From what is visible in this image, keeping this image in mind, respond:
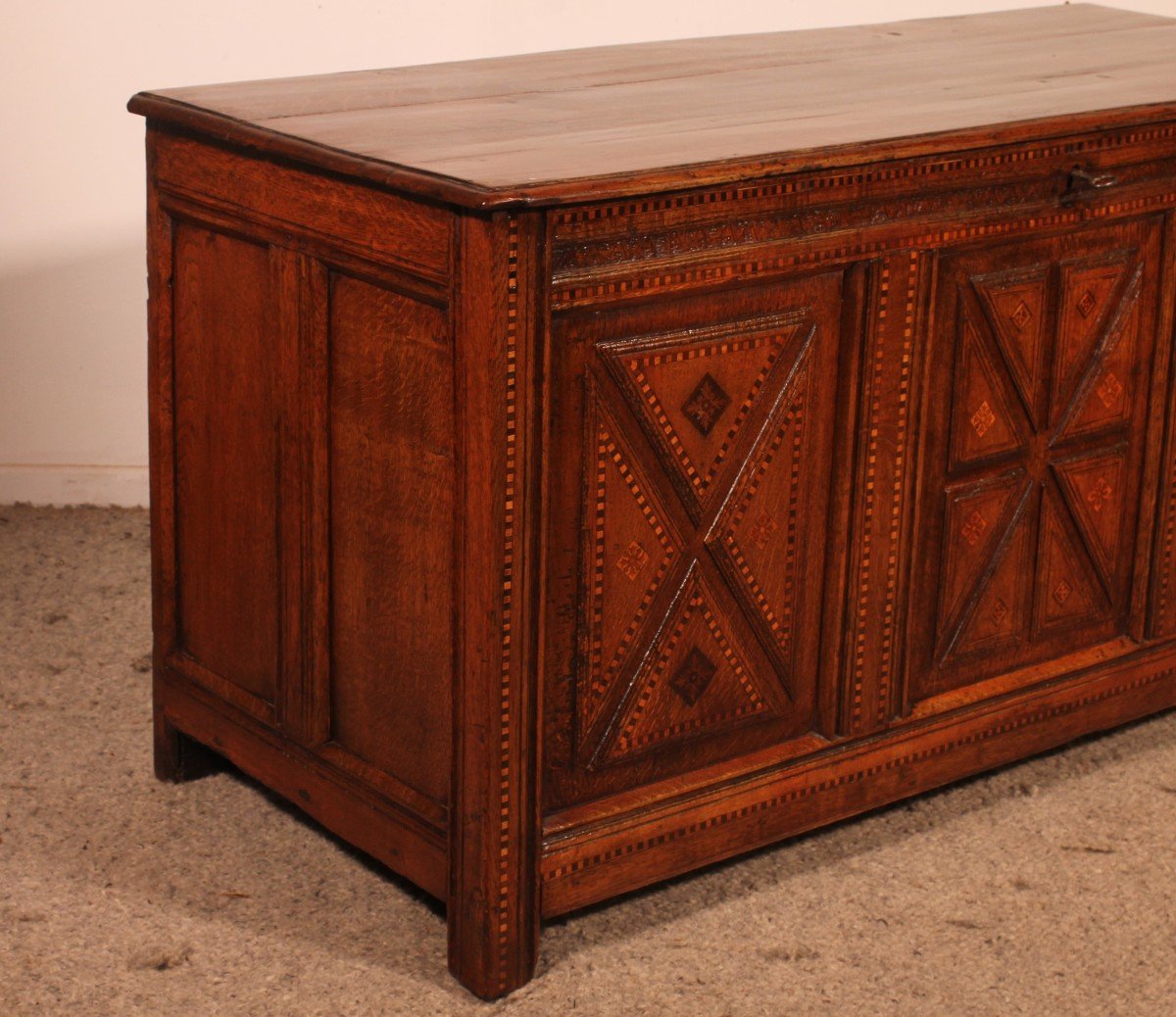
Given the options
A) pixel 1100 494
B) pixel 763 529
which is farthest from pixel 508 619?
pixel 1100 494

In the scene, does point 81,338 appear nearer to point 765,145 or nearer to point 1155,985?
point 765,145

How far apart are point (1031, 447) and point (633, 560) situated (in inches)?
27.1

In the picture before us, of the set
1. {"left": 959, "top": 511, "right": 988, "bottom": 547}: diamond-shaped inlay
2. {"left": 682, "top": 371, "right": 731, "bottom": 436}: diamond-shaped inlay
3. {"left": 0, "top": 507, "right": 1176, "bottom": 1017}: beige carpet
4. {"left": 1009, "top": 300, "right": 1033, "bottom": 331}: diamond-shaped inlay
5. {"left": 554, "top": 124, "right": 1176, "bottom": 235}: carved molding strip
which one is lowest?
{"left": 0, "top": 507, "right": 1176, "bottom": 1017}: beige carpet

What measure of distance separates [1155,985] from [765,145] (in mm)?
1123

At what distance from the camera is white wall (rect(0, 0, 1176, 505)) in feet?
12.8

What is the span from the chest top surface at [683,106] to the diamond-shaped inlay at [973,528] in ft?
1.74

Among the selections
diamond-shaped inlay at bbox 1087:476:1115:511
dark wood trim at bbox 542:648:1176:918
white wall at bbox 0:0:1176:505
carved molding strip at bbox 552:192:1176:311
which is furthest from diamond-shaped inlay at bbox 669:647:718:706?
white wall at bbox 0:0:1176:505

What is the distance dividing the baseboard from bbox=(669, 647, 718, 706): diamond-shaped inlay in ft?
6.21

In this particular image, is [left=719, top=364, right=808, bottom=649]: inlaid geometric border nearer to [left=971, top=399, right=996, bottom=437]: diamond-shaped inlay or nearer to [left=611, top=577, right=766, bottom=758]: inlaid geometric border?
[left=611, top=577, right=766, bottom=758]: inlaid geometric border

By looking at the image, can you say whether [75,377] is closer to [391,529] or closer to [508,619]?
[391,529]

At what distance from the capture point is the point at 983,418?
279 centimetres

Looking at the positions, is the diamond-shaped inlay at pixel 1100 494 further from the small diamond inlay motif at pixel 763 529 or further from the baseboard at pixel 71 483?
the baseboard at pixel 71 483

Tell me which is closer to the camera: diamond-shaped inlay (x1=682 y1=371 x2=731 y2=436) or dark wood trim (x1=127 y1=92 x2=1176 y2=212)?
dark wood trim (x1=127 y1=92 x2=1176 y2=212)

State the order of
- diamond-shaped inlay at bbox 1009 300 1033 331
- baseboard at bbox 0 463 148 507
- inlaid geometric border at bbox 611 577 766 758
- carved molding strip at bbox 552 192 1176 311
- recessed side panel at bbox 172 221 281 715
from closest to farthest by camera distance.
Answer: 1. carved molding strip at bbox 552 192 1176 311
2. inlaid geometric border at bbox 611 577 766 758
3. recessed side panel at bbox 172 221 281 715
4. diamond-shaped inlay at bbox 1009 300 1033 331
5. baseboard at bbox 0 463 148 507
